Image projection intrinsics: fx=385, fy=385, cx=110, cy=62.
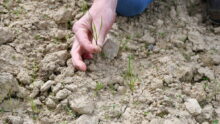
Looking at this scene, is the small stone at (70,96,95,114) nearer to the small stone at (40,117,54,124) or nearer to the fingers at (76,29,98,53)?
the small stone at (40,117,54,124)

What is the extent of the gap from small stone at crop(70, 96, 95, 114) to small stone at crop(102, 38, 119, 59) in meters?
0.32

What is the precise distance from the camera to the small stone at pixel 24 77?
1.75m

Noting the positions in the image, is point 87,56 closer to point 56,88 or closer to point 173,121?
point 56,88

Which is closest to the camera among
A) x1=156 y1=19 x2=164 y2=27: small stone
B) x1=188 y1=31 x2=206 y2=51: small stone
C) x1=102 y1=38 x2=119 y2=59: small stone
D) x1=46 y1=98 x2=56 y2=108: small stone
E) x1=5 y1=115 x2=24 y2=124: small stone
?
x1=5 y1=115 x2=24 y2=124: small stone

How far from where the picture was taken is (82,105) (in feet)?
5.38

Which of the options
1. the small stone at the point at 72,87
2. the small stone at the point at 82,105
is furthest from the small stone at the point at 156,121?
the small stone at the point at 72,87

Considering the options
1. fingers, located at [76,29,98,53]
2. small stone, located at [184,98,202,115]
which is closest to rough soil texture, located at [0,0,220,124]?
small stone, located at [184,98,202,115]

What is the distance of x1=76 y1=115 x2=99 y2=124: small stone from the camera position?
63.5 inches

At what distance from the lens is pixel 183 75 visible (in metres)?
1.85

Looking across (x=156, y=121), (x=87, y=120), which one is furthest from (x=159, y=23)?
(x=87, y=120)

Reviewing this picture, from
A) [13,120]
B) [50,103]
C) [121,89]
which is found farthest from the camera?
[121,89]

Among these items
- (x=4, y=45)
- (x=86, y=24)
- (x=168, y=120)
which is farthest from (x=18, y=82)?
(x=168, y=120)

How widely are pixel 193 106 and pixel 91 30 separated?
0.59 m

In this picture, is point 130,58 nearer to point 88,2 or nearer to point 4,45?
point 88,2
